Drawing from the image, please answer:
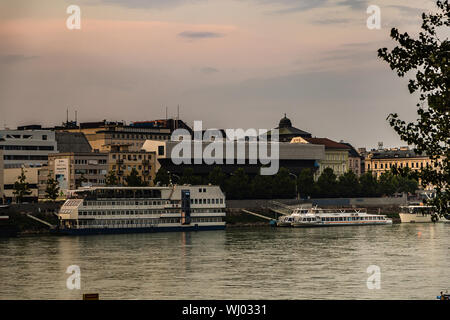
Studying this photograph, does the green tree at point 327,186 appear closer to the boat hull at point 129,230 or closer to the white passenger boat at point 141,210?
the white passenger boat at point 141,210

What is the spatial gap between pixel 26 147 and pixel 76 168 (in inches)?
668

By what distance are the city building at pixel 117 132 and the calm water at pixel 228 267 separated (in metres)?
86.2

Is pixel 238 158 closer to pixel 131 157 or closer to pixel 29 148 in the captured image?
pixel 131 157

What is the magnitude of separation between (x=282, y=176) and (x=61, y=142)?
43471 millimetres

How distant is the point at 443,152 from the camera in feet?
75.0

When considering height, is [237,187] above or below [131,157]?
below

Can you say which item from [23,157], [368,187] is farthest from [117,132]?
[368,187]

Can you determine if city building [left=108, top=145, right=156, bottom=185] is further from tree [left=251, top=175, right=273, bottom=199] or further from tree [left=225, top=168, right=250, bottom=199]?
tree [left=251, top=175, right=273, bottom=199]

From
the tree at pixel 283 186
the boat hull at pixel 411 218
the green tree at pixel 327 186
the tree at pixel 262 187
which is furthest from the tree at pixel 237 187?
the boat hull at pixel 411 218

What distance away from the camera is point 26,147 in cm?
15850

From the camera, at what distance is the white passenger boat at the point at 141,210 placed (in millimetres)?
110375

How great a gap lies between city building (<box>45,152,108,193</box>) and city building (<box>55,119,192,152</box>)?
27232mm

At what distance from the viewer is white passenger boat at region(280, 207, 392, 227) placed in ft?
435
